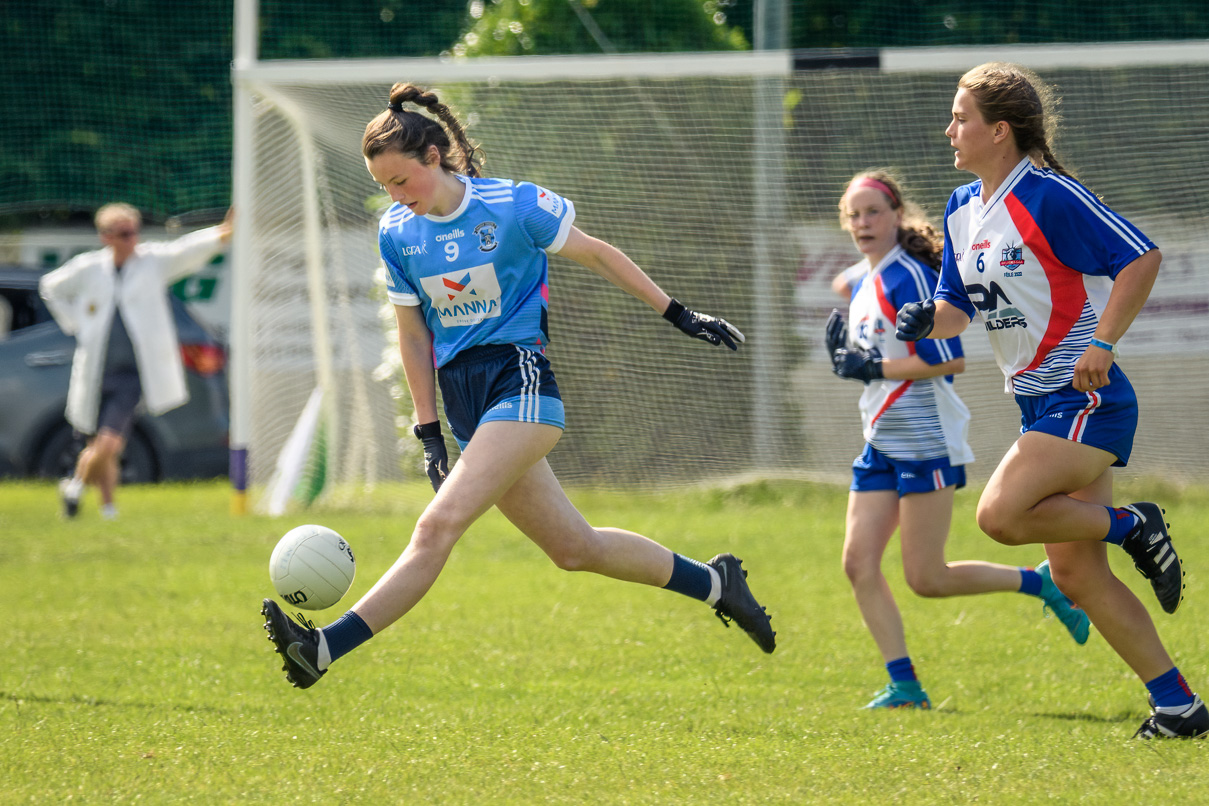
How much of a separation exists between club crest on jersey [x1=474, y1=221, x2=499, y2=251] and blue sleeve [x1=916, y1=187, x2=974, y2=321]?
1.44m

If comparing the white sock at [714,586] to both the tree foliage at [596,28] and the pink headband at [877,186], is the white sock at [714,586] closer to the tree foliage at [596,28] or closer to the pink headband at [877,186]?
the pink headband at [877,186]

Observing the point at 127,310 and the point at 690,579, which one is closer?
the point at 690,579

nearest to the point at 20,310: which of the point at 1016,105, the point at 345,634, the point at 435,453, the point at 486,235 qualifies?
the point at 435,453

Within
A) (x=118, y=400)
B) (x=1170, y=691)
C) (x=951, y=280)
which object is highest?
(x=951, y=280)

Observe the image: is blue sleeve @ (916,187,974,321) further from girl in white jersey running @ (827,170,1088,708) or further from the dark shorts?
the dark shorts

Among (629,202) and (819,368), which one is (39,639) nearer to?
(629,202)

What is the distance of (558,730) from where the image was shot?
161 inches

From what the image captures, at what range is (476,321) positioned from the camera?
13.1 ft

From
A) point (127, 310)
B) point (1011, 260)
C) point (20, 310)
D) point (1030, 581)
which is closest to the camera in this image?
point (1011, 260)

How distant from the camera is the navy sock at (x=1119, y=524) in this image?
3.73 m

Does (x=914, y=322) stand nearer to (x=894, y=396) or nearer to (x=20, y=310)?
(x=894, y=396)

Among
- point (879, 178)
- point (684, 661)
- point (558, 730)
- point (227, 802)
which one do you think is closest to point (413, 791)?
point (227, 802)

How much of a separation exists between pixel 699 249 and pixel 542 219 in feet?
20.7

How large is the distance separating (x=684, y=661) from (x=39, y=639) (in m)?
2.96
